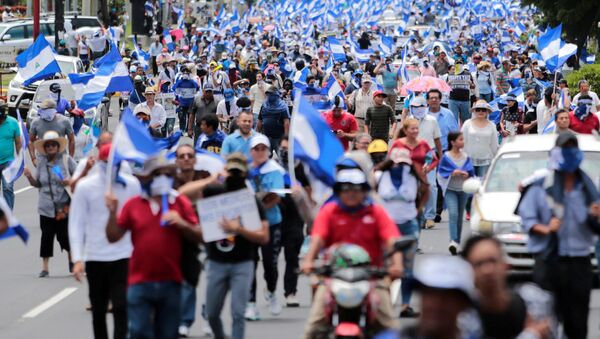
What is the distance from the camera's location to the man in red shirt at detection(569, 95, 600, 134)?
1959 centimetres

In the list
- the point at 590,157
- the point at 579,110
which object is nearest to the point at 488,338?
the point at 590,157

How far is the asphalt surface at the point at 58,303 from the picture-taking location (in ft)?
43.2

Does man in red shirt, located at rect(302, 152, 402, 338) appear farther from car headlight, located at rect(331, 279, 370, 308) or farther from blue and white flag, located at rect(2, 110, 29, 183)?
blue and white flag, located at rect(2, 110, 29, 183)

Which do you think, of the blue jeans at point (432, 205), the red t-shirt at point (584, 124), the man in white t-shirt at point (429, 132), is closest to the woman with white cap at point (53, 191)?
the man in white t-shirt at point (429, 132)

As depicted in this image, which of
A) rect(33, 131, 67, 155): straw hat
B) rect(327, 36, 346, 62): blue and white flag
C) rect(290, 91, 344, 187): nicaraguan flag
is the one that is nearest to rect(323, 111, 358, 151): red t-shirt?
rect(33, 131, 67, 155): straw hat

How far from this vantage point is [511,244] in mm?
14656

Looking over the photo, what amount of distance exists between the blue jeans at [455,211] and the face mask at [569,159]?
600 cm

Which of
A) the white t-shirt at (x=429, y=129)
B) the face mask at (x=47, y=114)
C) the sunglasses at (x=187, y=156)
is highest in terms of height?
the face mask at (x=47, y=114)

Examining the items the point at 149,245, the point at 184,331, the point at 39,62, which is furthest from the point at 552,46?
the point at 149,245

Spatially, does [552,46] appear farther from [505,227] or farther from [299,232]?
[299,232]

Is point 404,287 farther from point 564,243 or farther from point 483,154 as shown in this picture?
point 483,154

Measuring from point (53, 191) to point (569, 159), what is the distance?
6812 millimetres

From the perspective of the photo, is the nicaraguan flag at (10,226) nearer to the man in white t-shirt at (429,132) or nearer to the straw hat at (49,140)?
the straw hat at (49,140)

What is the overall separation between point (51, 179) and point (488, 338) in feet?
31.3
